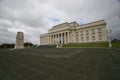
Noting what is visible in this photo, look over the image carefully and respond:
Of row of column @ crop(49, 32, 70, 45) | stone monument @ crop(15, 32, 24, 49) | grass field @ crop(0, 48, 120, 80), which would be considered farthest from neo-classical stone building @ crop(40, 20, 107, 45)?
grass field @ crop(0, 48, 120, 80)

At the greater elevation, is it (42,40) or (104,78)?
(42,40)

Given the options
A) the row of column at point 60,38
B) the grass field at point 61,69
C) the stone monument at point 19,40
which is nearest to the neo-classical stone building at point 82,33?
the row of column at point 60,38

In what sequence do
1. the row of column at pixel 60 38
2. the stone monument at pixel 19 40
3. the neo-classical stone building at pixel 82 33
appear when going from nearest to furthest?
the stone monument at pixel 19 40 < the neo-classical stone building at pixel 82 33 < the row of column at pixel 60 38

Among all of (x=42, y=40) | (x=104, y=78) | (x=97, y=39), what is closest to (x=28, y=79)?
(x=104, y=78)

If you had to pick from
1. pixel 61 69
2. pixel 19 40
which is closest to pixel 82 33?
pixel 19 40

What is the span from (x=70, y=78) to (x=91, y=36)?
174 feet

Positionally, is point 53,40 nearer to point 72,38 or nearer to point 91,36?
point 72,38

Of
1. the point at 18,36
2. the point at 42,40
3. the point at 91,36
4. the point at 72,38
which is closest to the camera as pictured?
the point at 18,36

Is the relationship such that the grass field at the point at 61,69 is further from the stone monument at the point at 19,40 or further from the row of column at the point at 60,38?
the row of column at the point at 60,38

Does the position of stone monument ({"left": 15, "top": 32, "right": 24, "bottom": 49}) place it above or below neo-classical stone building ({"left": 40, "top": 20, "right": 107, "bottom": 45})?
below

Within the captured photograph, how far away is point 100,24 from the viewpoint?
48.2 m

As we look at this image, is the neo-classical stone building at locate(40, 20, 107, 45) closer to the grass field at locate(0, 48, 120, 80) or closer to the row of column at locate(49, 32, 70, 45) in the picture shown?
the row of column at locate(49, 32, 70, 45)

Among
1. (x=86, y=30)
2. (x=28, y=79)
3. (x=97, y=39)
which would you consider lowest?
(x=28, y=79)

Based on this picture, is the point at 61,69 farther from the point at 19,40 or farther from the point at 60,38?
the point at 60,38
